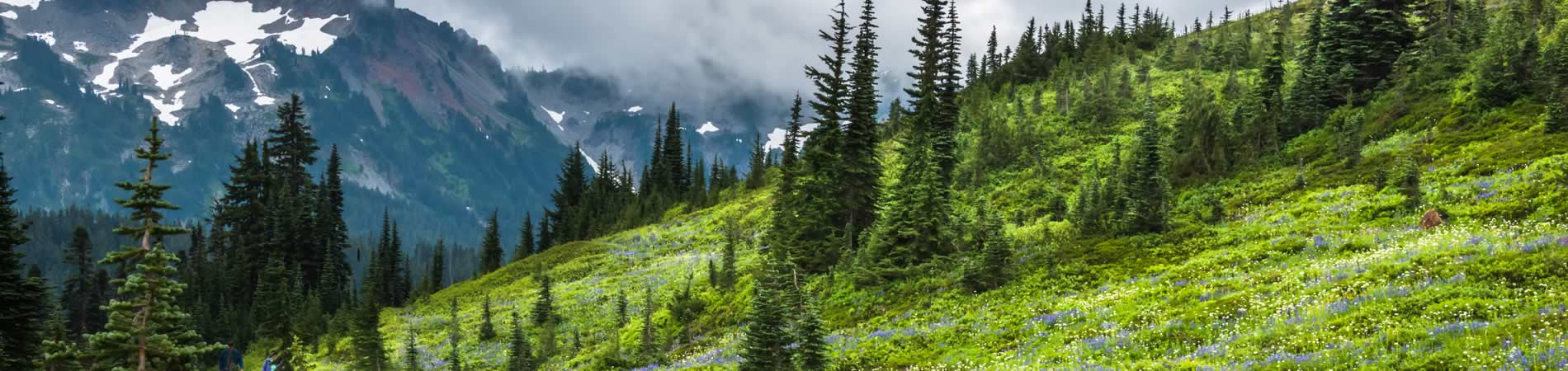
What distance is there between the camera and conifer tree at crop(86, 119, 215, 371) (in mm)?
14688

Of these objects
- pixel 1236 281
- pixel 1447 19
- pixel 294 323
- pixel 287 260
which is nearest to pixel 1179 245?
pixel 1236 281

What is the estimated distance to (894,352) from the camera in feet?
64.2

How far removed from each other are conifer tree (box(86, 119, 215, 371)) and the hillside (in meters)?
12.7

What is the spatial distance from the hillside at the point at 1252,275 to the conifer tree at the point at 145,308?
41.5 feet

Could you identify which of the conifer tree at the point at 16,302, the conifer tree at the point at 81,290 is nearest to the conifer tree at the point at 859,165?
the conifer tree at the point at 16,302

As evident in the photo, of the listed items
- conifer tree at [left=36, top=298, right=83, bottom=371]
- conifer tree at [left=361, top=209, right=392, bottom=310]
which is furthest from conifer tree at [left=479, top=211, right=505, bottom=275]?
conifer tree at [left=36, top=298, right=83, bottom=371]

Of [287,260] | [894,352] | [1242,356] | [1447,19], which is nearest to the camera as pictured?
[1242,356]

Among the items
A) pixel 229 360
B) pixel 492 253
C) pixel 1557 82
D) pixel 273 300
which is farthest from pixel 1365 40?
pixel 492 253

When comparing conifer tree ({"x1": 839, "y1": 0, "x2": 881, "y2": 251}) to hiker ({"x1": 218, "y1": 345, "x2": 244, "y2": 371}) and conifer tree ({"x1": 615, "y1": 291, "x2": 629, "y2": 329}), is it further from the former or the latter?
hiker ({"x1": 218, "y1": 345, "x2": 244, "y2": 371})

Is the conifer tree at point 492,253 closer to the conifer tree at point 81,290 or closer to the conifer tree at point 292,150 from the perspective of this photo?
the conifer tree at point 292,150

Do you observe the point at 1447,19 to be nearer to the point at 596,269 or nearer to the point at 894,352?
the point at 894,352

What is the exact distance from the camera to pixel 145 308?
50.1 ft

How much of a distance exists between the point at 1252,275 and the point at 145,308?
22.6 metres

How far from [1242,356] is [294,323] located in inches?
2484
